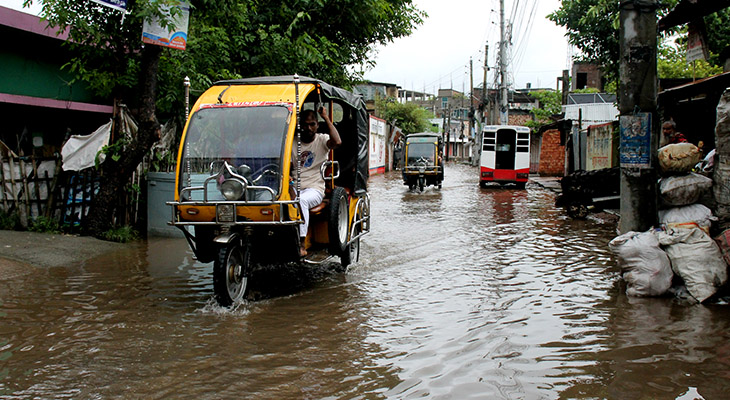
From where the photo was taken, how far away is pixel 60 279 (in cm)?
714

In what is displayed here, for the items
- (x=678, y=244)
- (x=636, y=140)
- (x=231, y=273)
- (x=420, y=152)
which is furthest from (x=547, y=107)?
(x=231, y=273)

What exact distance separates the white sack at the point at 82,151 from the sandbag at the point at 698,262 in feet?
28.9

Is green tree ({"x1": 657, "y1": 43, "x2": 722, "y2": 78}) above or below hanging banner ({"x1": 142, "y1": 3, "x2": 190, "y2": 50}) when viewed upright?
above

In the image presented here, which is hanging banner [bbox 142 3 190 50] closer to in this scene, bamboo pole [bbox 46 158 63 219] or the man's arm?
bamboo pole [bbox 46 158 63 219]

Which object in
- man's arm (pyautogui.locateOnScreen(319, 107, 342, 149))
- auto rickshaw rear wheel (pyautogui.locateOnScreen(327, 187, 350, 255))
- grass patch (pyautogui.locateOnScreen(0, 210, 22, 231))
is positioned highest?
man's arm (pyautogui.locateOnScreen(319, 107, 342, 149))

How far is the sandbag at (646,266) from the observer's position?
5945 millimetres

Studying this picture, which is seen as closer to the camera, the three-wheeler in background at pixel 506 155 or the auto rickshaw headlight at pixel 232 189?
the auto rickshaw headlight at pixel 232 189

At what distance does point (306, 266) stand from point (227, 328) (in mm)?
3145

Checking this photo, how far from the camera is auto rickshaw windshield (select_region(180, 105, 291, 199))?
614 centimetres

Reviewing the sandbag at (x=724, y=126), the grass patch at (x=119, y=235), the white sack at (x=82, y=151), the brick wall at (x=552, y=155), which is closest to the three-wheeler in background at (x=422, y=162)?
the brick wall at (x=552, y=155)

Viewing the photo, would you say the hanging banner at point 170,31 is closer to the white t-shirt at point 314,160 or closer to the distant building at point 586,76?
the white t-shirt at point 314,160

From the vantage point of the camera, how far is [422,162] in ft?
83.7

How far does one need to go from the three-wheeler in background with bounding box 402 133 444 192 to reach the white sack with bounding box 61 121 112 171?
50.9 ft

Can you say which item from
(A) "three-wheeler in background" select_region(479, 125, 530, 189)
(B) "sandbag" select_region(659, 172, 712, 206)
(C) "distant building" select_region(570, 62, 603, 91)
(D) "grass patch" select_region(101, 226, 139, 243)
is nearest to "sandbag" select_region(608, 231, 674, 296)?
(B) "sandbag" select_region(659, 172, 712, 206)
